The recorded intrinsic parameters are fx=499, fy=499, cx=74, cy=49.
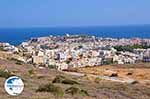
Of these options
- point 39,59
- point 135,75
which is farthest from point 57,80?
point 39,59

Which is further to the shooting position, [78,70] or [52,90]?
[78,70]

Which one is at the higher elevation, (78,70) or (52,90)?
(52,90)

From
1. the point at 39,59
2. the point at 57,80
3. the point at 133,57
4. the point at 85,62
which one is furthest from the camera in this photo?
the point at 133,57

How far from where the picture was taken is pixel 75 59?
94.8m

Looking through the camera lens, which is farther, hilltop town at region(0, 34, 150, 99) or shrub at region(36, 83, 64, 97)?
hilltop town at region(0, 34, 150, 99)

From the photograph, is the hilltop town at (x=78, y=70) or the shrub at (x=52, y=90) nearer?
the shrub at (x=52, y=90)

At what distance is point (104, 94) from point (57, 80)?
4837mm

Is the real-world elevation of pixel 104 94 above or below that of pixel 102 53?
above

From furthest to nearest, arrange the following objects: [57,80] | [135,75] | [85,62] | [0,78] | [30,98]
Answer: [85,62] < [135,75] < [57,80] < [0,78] < [30,98]

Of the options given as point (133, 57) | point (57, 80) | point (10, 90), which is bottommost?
point (133, 57)

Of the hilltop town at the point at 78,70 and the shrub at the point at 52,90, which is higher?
the shrub at the point at 52,90

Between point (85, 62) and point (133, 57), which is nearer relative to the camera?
point (85, 62)

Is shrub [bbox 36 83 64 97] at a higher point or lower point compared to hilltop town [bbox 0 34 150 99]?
higher

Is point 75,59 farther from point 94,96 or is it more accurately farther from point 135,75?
point 94,96
